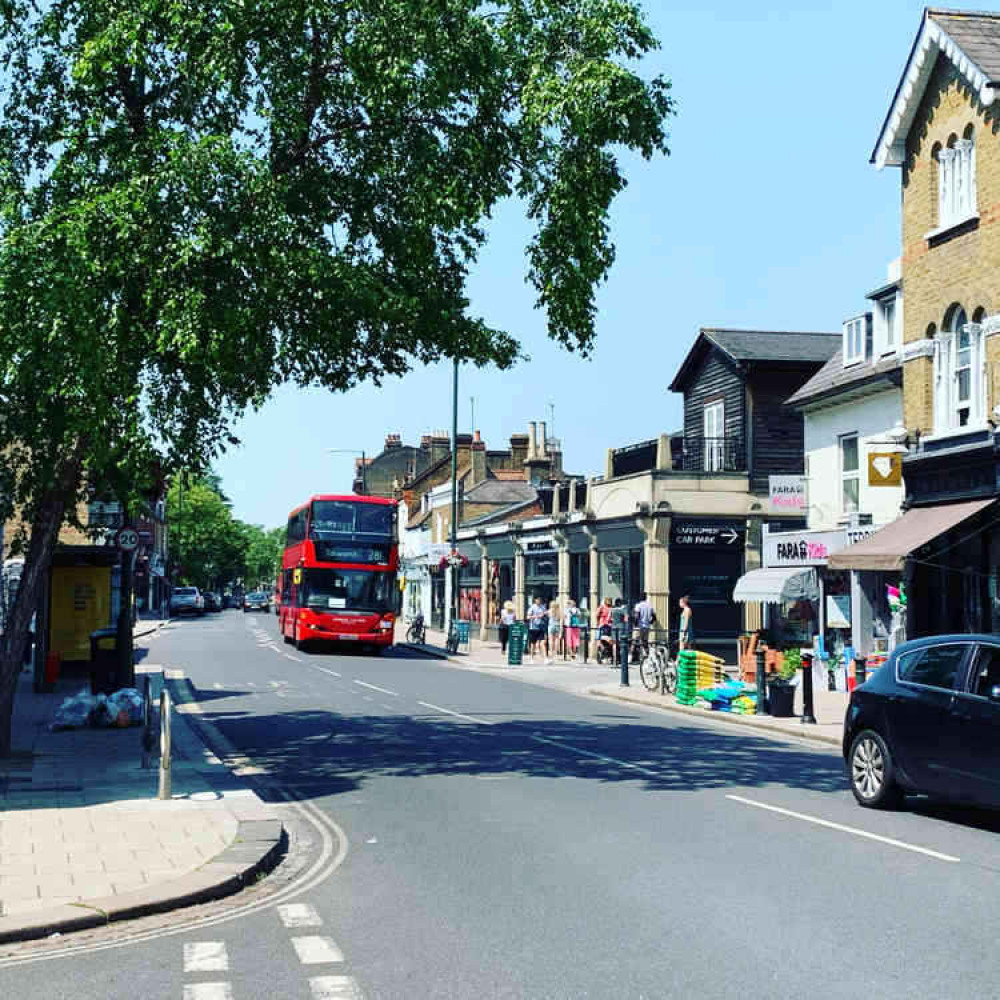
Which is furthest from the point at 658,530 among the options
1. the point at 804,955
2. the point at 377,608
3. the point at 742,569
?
the point at 804,955

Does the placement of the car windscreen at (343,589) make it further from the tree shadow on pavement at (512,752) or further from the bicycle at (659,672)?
the tree shadow on pavement at (512,752)

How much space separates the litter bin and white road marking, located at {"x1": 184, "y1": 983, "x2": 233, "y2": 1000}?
14.4 m

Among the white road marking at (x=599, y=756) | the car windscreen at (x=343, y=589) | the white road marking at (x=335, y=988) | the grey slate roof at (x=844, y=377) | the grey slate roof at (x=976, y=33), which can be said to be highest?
the grey slate roof at (x=976, y=33)

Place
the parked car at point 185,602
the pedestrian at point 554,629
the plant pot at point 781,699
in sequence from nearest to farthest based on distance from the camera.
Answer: the plant pot at point 781,699 < the pedestrian at point 554,629 < the parked car at point 185,602

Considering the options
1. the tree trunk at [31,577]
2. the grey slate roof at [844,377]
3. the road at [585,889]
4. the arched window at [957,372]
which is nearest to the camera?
the road at [585,889]

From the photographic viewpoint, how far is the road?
620cm

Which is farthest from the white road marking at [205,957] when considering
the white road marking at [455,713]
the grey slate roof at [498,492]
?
the grey slate roof at [498,492]

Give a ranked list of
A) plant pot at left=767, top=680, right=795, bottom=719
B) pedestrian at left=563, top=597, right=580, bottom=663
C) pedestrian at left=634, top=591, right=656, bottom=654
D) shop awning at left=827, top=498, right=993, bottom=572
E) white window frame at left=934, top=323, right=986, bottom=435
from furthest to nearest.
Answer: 1. pedestrian at left=563, top=597, right=580, bottom=663
2. pedestrian at left=634, top=591, right=656, bottom=654
3. white window frame at left=934, top=323, right=986, bottom=435
4. shop awning at left=827, top=498, right=993, bottom=572
5. plant pot at left=767, top=680, right=795, bottom=719

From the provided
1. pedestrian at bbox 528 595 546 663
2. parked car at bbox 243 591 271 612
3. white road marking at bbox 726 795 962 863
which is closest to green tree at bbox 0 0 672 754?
white road marking at bbox 726 795 962 863

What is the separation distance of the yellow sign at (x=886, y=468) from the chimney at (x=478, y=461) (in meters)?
51.8

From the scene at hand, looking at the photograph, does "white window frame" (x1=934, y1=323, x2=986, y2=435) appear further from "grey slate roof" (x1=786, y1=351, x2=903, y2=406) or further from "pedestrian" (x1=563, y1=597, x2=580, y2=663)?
"pedestrian" (x1=563, y1=597, x2=580, y2=663)

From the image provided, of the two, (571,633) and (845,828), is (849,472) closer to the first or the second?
(571,633)

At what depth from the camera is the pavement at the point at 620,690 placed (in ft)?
64.0

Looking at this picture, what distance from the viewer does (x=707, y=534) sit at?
38.3m
